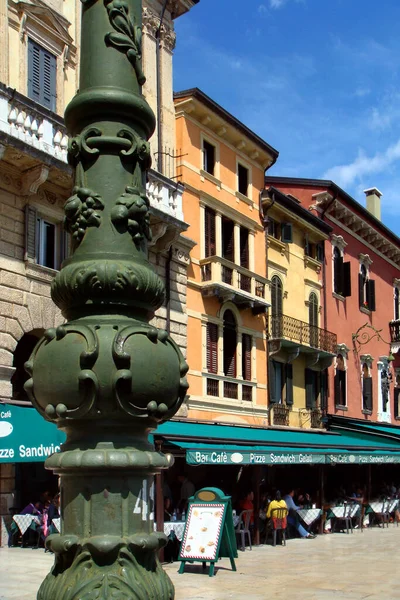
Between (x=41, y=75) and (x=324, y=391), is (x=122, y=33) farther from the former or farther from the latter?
A: (x=324, y=391)

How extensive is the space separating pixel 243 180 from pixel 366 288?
1114cm

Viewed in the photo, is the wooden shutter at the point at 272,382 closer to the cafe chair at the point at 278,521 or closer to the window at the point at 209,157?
the window at the point at 209,157

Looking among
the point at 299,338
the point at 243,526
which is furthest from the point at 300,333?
the point at 243,526

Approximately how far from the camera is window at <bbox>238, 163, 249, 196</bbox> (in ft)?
84.2

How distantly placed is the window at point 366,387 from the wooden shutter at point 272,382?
8.20 m

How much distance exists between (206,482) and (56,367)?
760 inches

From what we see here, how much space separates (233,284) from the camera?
77.9 feet

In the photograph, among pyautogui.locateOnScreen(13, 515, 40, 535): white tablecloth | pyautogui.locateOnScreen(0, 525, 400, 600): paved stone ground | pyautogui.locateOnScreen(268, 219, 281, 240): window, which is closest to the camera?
pyautogui.locateOnScreen(0, 525, 400, 600): paved stone ground

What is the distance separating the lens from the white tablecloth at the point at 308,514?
20.6 meters

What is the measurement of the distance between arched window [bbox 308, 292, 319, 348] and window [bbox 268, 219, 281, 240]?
3.04 metres

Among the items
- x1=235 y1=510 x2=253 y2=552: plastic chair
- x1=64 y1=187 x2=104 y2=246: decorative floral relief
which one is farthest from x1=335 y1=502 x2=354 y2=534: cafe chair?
x1=64 y1=187 x2=104 y2=246: decorative floral relief

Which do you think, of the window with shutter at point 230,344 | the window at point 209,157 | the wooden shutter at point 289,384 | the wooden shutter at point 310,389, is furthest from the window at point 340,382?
the window at point 209,157

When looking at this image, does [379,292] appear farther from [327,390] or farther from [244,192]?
[244,192]

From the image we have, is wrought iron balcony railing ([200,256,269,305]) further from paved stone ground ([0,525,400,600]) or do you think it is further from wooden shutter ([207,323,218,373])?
paved stone ground ([0,525,400,600])
